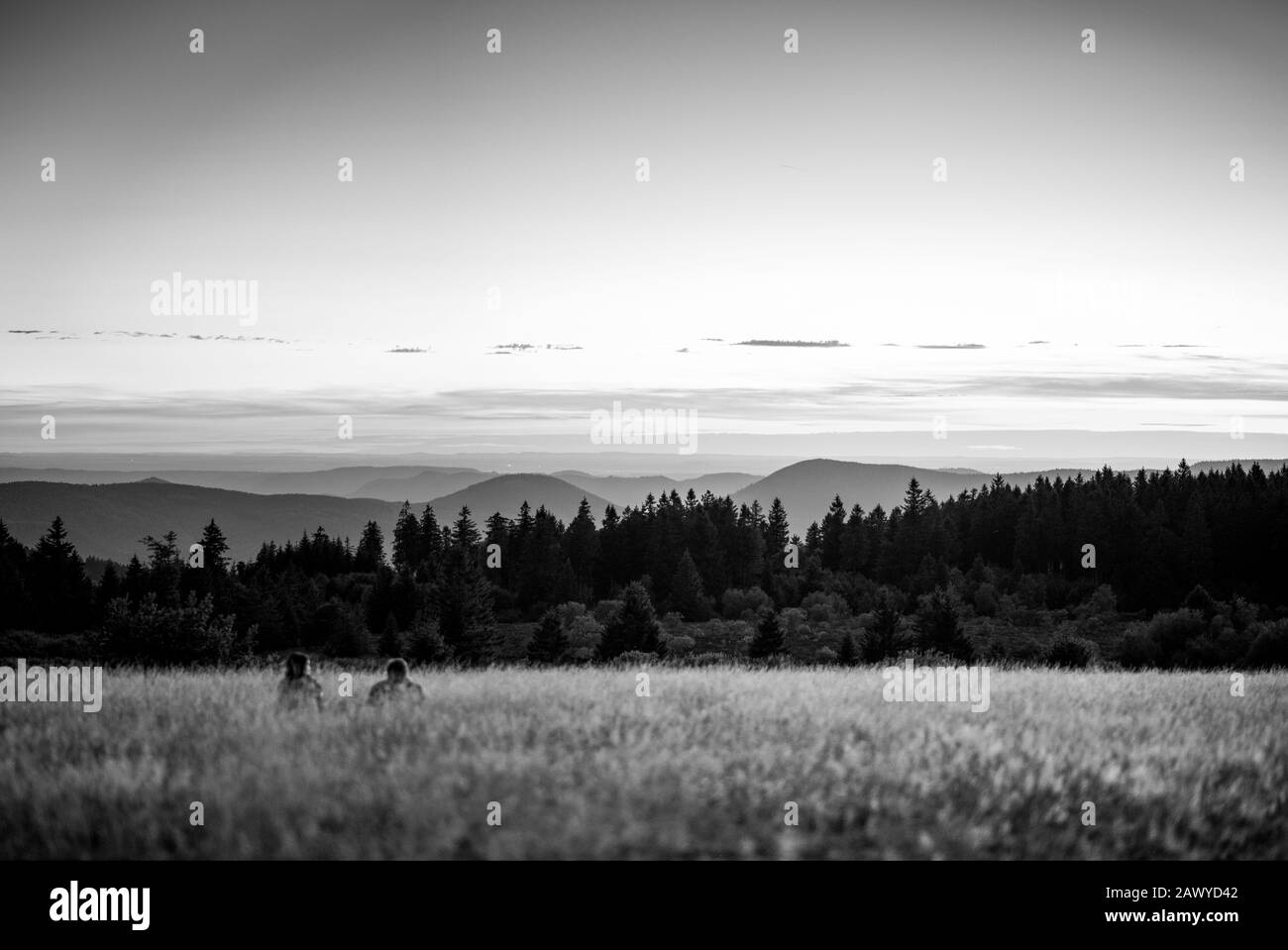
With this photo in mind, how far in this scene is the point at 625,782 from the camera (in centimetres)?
844

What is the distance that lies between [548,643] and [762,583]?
53407 millimetres

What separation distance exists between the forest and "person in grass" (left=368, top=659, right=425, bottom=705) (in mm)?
43310

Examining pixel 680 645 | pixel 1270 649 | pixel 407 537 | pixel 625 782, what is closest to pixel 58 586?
pixel 407 537

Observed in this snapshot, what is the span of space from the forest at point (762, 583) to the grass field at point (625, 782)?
43679 mm

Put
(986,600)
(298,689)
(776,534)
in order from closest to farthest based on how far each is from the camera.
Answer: (298,689) → (986,600) → (776,534)

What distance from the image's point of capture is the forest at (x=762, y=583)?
66562 mm

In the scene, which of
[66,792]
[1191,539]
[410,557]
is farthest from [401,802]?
[410,557]

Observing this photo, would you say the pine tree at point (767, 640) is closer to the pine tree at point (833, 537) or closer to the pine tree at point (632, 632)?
the pine tree at point (632, 632)

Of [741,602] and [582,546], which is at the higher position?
[582,546]

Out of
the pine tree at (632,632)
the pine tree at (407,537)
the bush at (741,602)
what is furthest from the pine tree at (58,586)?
the bush at (741,602)

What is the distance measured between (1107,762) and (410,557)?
120 meters

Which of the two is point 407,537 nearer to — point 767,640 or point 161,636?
point 767,640
